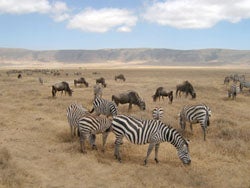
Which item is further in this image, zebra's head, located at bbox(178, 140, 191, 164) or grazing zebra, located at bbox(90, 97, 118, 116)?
Answer: grazing zebra, located at bbox(90, 97, 118, 116)

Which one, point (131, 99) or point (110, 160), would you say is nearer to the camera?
point (110, 160)

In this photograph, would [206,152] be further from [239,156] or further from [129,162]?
[129,162]

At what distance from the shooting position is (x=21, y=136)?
50.0 feet

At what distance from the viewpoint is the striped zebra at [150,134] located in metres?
11.9

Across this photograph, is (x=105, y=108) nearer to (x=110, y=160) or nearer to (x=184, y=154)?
(x=110, y=160)

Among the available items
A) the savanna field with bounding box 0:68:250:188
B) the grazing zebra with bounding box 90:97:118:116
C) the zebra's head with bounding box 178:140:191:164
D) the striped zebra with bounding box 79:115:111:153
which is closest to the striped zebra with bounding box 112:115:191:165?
the zebra's head with bounding box 178:140:191:164

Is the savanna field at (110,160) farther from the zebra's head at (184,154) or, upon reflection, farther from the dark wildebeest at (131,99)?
the dark wildebeest at (131,99)

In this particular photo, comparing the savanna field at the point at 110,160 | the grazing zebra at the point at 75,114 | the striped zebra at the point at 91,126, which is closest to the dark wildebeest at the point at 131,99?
the savanna field at the point at 110,160

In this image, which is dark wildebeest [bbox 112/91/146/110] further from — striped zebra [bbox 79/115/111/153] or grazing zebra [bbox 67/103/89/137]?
striped zebra [bbox 79/115/111/153]

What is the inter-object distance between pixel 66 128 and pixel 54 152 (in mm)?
3872

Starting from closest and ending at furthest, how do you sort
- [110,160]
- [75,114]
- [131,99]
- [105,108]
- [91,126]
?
[110,160], [91,126], [75,114], [105,108], [131,99]

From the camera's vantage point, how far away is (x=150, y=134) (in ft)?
39.1

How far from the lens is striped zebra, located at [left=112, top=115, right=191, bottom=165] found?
39.0ft

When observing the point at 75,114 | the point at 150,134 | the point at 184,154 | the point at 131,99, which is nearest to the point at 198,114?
the point at 184,154
